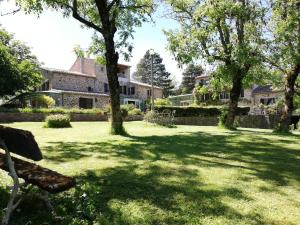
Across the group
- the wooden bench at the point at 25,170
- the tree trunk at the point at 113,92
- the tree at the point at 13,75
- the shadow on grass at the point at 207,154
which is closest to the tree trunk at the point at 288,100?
the shadow on grass at the point at 207,154

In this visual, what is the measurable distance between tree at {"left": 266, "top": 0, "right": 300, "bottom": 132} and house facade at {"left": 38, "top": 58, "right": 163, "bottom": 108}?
30.7 m

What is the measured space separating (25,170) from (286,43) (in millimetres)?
17638

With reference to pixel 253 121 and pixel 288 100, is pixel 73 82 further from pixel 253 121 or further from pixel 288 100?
pixel 288 100

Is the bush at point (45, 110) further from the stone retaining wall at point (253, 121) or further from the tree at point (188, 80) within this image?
the tree at point (188, 80)

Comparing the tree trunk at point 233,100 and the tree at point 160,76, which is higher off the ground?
the tree at point 160,76

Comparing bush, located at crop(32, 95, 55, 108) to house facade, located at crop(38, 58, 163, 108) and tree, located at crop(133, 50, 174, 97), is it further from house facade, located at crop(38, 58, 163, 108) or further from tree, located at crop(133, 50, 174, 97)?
tree, located at crop(133, 50, 174, 97)

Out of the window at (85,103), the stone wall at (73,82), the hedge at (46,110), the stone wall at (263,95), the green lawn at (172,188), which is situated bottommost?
the green lawn at (172,188)

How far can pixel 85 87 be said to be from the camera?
54281mm

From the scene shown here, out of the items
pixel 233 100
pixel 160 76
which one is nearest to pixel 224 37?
pixel 233 100

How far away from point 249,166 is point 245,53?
1169 centimetres

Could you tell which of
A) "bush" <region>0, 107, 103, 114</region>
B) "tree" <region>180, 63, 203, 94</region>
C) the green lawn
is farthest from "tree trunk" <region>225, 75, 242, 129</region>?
"tree" <region>180, 63, 203, 94</region>

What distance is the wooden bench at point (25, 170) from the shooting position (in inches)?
190

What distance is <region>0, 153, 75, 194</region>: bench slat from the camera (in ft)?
15.6

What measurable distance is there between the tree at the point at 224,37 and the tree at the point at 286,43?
760 mm
